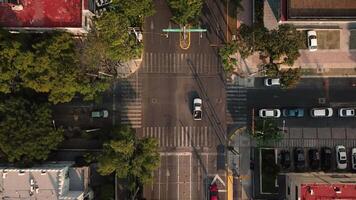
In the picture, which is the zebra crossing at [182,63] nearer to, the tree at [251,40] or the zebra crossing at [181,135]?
the tree at [251,40]

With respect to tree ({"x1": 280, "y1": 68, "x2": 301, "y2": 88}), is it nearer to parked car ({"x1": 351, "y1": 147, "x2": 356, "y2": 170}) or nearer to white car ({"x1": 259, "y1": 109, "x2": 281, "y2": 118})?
white car ({"x1": 259, "y1": 109, "x2": 281, "y2": 118})

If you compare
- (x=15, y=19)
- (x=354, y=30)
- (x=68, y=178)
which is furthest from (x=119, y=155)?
(x=354, y=30)

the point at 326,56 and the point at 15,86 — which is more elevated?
the point at 326,56

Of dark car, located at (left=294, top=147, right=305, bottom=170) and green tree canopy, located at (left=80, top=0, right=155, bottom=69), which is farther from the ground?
green tree canopy, located at (left=80, top=0, right=155, bottom=69)

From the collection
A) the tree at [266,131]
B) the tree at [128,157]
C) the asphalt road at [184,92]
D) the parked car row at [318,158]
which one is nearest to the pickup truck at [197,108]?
the asphalt road at [184,92]

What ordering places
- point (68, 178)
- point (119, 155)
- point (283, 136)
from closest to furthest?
point (119, 155) < point (68, 178) < point (283, 136)

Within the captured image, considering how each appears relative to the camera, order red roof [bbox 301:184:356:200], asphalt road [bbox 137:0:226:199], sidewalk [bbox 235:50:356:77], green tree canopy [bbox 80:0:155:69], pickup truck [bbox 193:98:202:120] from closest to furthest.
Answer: red roof [bbox 301:184:356:200] → green tree canopy [bbox 80:0:155:69] → pickup truck [bbox 193:98:202:120] → asphalt road [bbox 137:0:226:199] → sidewalk [bbox 235:50:356:77]

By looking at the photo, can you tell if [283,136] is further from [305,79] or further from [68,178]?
[68,178]

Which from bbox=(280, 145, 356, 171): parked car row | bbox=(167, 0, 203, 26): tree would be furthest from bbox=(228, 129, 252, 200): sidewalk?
bbox=(167, 0, 203, 26): tree
